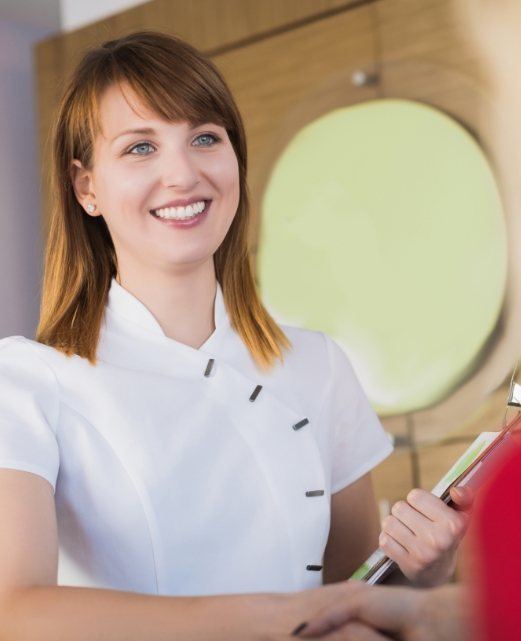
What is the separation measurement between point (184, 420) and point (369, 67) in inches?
71.9

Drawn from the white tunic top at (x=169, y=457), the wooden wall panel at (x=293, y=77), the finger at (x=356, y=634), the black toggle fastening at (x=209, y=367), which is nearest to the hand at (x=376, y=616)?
the finger at (x=356, y=634)

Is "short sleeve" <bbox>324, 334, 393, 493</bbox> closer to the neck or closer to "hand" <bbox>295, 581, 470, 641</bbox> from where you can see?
the neck

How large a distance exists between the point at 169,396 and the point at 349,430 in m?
0.25

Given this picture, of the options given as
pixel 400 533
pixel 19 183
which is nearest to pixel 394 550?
pixel 400 533

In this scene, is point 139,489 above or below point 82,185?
below

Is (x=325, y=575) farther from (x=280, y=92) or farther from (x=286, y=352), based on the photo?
(x=280, y=92)

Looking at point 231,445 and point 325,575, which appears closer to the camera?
point 231,445

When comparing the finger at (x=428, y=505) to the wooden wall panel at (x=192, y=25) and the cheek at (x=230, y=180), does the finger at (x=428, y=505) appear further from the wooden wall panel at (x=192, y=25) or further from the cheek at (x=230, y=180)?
the wooden wall panel at (x=192, y=25)

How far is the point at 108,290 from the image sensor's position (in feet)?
4.19

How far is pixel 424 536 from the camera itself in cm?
98

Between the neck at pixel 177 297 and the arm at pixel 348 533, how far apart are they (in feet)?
0.86

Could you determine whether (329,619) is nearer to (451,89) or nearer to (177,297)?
(177,297)

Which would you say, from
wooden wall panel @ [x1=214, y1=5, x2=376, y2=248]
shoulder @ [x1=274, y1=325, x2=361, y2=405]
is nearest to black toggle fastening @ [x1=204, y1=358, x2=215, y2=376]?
shoulder @ [x1=274, y1=325, x2=361, y2=405]

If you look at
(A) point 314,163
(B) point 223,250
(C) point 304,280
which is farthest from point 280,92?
(B) point 223,250
